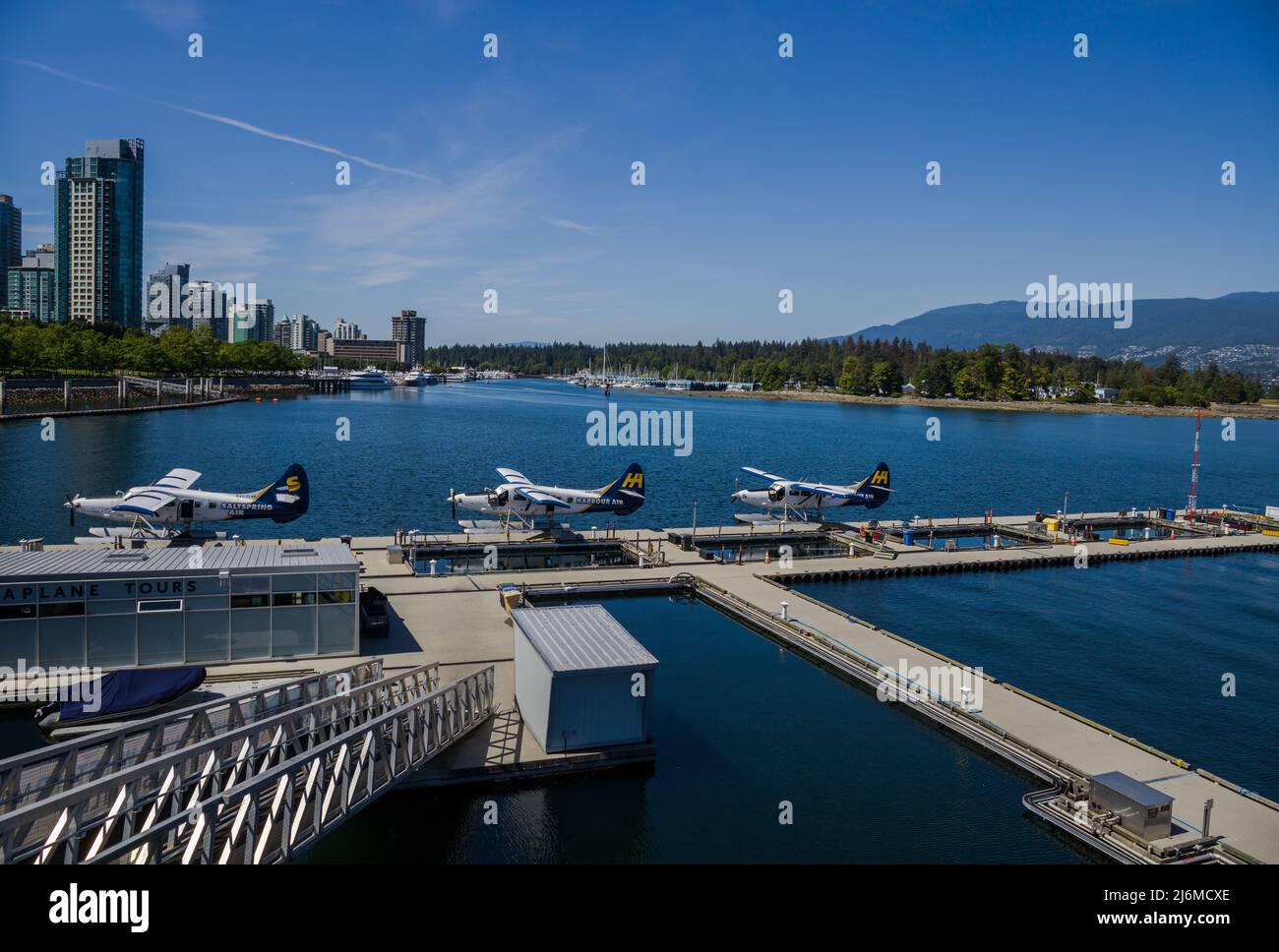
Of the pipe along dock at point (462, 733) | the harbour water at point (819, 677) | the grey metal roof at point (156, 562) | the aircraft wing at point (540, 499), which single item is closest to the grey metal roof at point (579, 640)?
the pipe along dock at point (462, 733)

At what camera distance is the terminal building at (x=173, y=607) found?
23531 mm

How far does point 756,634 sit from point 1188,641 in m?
17.6

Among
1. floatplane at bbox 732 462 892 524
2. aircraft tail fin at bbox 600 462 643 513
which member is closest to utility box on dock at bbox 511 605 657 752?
aircraft tail fin at bbox 600 462 643 513

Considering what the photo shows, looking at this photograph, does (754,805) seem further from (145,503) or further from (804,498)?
(804,498)

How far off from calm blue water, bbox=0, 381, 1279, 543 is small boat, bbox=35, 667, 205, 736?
2506 centimetres

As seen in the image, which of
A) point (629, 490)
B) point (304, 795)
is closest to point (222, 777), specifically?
point (304, 795)

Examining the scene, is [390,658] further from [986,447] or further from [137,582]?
[986,447]

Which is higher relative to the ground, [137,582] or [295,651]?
[137,582]

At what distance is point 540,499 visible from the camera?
46.0m

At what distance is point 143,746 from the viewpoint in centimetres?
1480

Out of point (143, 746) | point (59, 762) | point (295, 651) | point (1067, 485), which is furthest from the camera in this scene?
point (1067, 485)

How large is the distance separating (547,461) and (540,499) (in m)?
48.6
